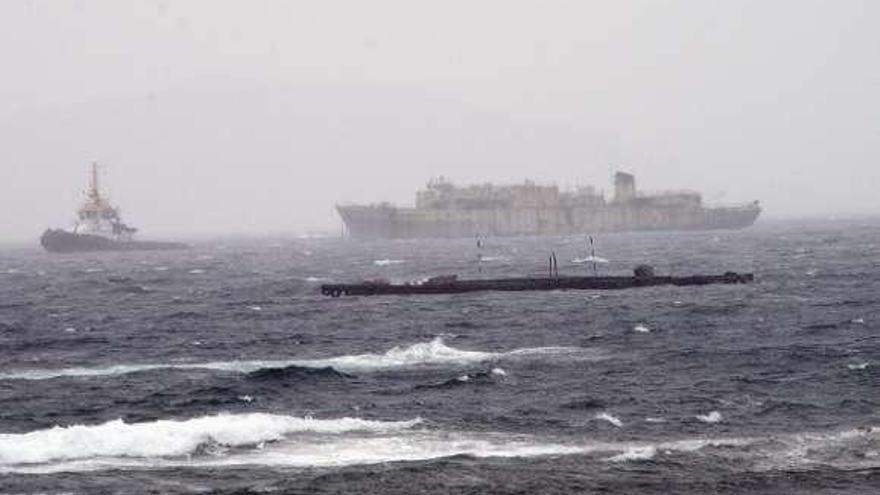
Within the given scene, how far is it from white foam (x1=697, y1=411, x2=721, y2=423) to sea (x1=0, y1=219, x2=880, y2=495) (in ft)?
0.65

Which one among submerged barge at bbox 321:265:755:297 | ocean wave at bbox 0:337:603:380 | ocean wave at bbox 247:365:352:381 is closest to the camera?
ocean wave at bbox 247:365:352:381

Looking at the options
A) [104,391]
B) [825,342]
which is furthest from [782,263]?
[104,391]

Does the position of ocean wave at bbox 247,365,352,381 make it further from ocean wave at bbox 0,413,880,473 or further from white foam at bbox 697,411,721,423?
white foam at bbox 697,411,721,423

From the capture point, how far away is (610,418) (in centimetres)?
3981

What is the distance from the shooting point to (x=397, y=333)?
6888 cm

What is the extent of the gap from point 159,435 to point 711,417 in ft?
59.2

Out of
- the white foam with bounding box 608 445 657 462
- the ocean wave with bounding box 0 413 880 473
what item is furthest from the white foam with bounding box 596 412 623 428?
the white foam with bounding box 608 445 657 462

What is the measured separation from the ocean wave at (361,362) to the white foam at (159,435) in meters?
12.8

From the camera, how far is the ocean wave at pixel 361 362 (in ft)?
179

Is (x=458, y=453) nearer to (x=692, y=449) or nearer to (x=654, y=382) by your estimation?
(x=692, y=449)

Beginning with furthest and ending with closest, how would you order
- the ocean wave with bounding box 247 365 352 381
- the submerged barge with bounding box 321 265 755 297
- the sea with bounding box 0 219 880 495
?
the submerged barge with bounding box 321 265 755 297 → the ocean wave with bounding box 247 365 352 381 → the sea with bounding box 0 219 880 495

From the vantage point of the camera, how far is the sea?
3250cm

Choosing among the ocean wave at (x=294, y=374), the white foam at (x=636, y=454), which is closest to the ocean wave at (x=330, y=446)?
the white foam at (x=636, y=454)

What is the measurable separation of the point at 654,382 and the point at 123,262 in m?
164
